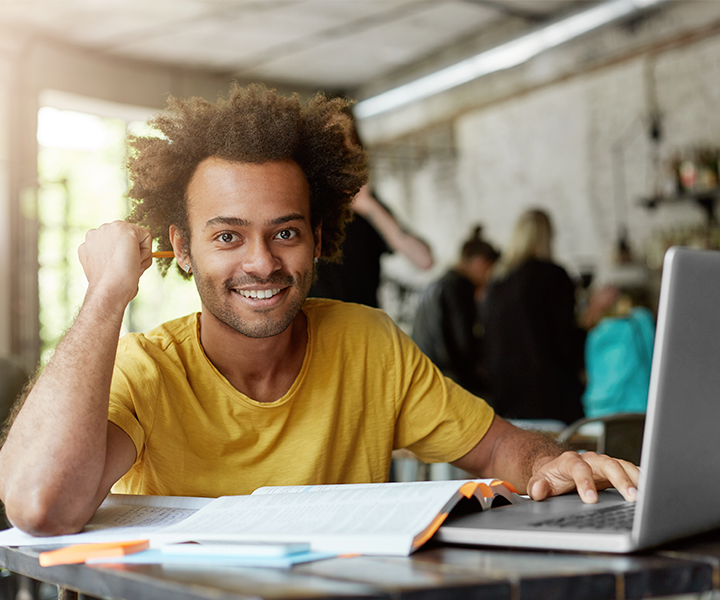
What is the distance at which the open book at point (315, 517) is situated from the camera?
0.74m

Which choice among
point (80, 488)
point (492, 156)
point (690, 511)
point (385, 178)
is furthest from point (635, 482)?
point (385, 178)

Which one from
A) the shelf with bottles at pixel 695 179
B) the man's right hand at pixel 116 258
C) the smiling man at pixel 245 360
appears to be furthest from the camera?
the shelf with bottles at pixel 695 179

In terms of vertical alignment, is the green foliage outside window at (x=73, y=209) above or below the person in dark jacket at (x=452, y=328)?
above

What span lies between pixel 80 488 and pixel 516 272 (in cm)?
291

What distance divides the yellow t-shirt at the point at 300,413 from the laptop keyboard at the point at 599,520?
56 cm

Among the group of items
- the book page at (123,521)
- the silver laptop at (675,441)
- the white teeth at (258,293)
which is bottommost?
the book page at (123,521)

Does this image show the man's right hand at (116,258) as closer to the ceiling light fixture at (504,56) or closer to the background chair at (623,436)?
the background chair at (623,436)

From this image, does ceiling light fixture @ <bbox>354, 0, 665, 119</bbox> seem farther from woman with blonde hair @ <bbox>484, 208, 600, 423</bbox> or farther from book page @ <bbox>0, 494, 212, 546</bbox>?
book page @ <bbox>0, 494, 212, 546</bbox>

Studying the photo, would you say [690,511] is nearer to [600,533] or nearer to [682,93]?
[600,533]

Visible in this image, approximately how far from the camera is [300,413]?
4.41ft

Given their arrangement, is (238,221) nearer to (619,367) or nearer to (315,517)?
(315,517)

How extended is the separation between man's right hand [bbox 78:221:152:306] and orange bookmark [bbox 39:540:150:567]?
0.48 m

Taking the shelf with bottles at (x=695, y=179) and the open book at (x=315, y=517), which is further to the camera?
the shelf with bottles at (x=695, y=179)

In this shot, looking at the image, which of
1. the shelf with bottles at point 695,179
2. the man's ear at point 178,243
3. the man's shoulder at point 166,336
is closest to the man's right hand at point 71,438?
the man's shoulder at point 166,336
